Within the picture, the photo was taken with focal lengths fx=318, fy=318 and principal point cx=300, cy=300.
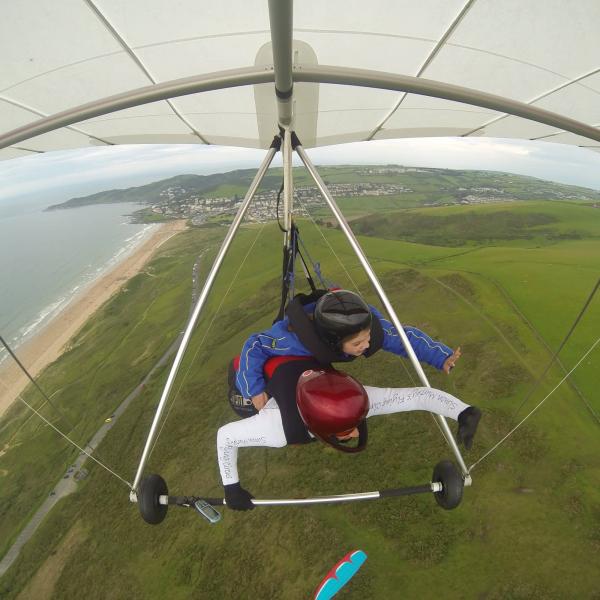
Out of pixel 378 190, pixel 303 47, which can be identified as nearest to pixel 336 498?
pixel 303 47

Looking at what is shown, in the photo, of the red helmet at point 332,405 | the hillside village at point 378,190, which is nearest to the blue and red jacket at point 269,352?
the red helmet at point 332,405

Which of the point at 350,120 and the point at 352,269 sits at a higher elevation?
the point at 350,120

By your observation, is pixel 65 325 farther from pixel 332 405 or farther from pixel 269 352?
pixel 332 405

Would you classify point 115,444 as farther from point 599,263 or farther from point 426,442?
point 599,263

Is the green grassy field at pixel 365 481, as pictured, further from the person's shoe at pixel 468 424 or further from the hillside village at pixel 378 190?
the hillside village at pixel 378 190

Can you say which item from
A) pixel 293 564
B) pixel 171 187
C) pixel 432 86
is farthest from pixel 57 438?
pixel 171 187

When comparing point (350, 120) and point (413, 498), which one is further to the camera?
→ point (413, 498)

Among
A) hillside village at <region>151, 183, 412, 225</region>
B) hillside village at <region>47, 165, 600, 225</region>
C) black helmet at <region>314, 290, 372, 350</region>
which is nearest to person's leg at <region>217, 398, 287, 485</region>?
black helmet at <region>314, 290, 372, 350</region>
